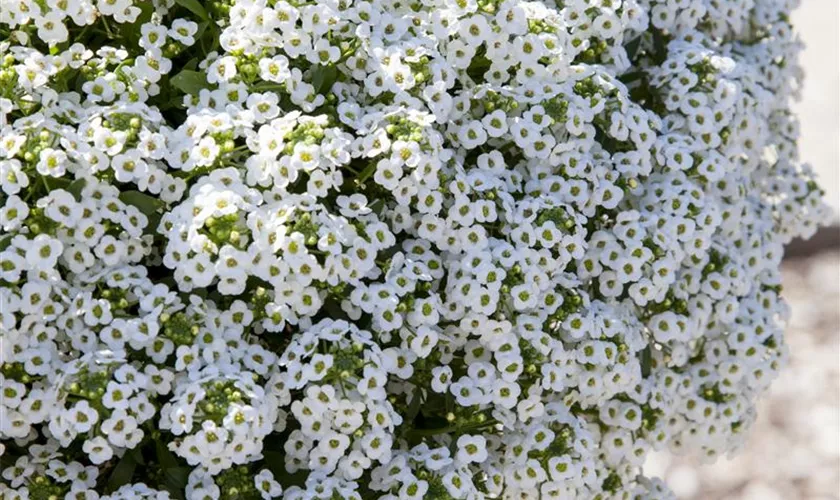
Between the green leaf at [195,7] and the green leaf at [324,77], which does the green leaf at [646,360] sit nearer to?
the green leaf at [324,77]

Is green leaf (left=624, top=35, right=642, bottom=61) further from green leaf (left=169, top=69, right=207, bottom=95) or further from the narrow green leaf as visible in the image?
the narrow green leaf

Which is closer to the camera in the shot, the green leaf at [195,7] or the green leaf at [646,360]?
the green leaf at [195,7]

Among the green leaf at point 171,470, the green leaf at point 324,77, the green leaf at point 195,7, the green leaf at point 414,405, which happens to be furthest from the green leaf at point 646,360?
the green leaf at point 195,7

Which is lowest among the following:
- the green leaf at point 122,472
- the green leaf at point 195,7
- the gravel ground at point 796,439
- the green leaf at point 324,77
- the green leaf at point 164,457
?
the gravel ground at point 796,439

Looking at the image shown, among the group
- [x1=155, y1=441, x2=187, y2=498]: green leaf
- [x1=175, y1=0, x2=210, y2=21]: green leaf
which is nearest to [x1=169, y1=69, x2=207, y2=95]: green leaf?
[x1=175, y1=0, x2=210, y2=21]: green leaf

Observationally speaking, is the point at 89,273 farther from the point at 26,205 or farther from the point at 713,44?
the point at 713,44

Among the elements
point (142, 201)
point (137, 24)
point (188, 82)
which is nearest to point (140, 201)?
point (142, 201)

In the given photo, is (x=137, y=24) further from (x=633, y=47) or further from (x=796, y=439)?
(x=796, y=439)

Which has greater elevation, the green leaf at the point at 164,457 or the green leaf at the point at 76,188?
the green leaf at the point at 76,188

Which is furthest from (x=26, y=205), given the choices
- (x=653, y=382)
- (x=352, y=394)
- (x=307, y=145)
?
(x=653, y=382)
